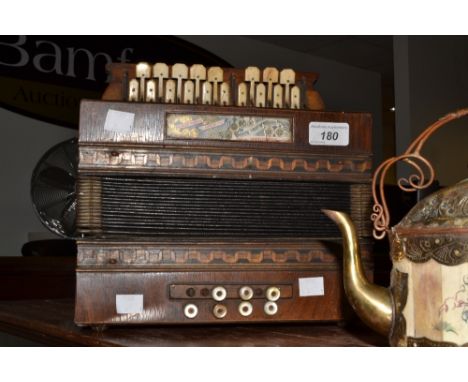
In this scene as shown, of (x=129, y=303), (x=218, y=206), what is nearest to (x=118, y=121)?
(x=218, y=206)

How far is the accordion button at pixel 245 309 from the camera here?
4.63ft

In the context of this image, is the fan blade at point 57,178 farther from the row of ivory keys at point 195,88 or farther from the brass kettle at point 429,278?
the brass kettle at point 429,278

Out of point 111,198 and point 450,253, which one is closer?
point 450,253

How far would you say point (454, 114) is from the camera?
3.73 feet

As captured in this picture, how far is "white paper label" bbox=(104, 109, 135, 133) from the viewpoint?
1418 millimetres

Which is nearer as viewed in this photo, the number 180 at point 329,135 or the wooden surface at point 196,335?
the wooden surface at point 196,335

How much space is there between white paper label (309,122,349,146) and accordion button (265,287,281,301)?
369 millimetres

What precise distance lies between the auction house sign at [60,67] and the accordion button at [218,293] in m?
2.92

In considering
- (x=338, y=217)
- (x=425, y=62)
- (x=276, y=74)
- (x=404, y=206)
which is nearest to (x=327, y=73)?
(x=425, y=62)

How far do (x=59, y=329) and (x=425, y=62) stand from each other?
Result: 3837 millimetres

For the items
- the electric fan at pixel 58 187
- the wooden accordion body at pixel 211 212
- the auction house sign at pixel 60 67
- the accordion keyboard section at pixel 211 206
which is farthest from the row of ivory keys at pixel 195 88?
the auction house sign at pixel 60 67

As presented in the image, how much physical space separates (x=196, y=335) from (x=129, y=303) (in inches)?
6.8

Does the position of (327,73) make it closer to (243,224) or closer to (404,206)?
(404,206)

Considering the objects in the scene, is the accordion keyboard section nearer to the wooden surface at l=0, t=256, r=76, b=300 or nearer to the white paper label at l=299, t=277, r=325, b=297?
the white paper label at l=299, t=277, r=325, b=297
